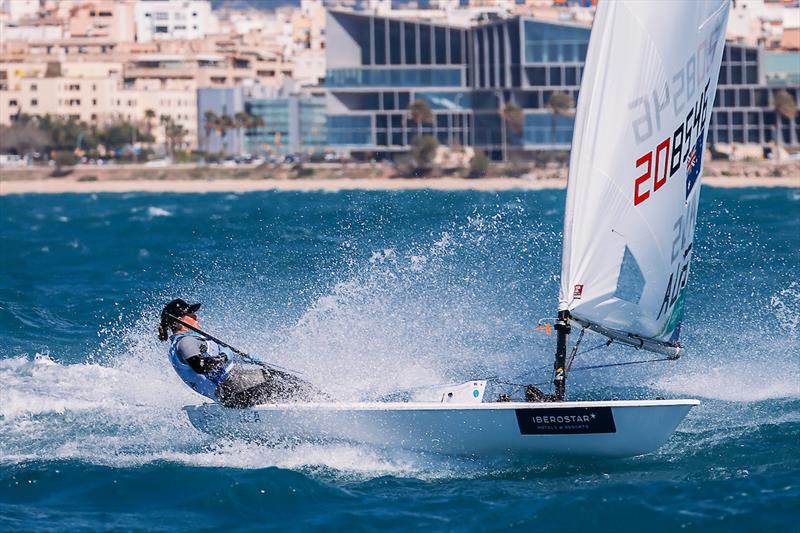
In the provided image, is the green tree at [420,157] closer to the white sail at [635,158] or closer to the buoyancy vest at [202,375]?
the buoyancy vest at [202,375]

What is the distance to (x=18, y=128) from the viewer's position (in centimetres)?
14300

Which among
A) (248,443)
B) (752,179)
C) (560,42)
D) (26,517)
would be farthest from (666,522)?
(560,42)

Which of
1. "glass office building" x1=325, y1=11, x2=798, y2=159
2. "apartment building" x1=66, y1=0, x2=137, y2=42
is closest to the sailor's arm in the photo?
"glass office building" x1=325, y1=11, x2=798, y2=159

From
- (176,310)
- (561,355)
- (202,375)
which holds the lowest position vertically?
(202,375)

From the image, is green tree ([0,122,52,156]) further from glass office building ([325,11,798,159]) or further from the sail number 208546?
the sail number 208546

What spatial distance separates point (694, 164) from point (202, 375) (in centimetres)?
543

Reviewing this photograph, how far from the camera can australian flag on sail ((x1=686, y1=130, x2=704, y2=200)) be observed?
49.9ft

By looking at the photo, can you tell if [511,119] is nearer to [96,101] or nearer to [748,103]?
[748,103]

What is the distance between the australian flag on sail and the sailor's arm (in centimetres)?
501

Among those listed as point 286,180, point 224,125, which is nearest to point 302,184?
point 286,180

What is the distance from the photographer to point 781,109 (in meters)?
118

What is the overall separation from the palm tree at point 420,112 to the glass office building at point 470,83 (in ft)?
3.19

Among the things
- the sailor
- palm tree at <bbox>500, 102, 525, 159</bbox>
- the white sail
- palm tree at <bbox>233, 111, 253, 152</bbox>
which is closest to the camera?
the white sail

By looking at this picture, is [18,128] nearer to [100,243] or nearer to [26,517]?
[100,243]
